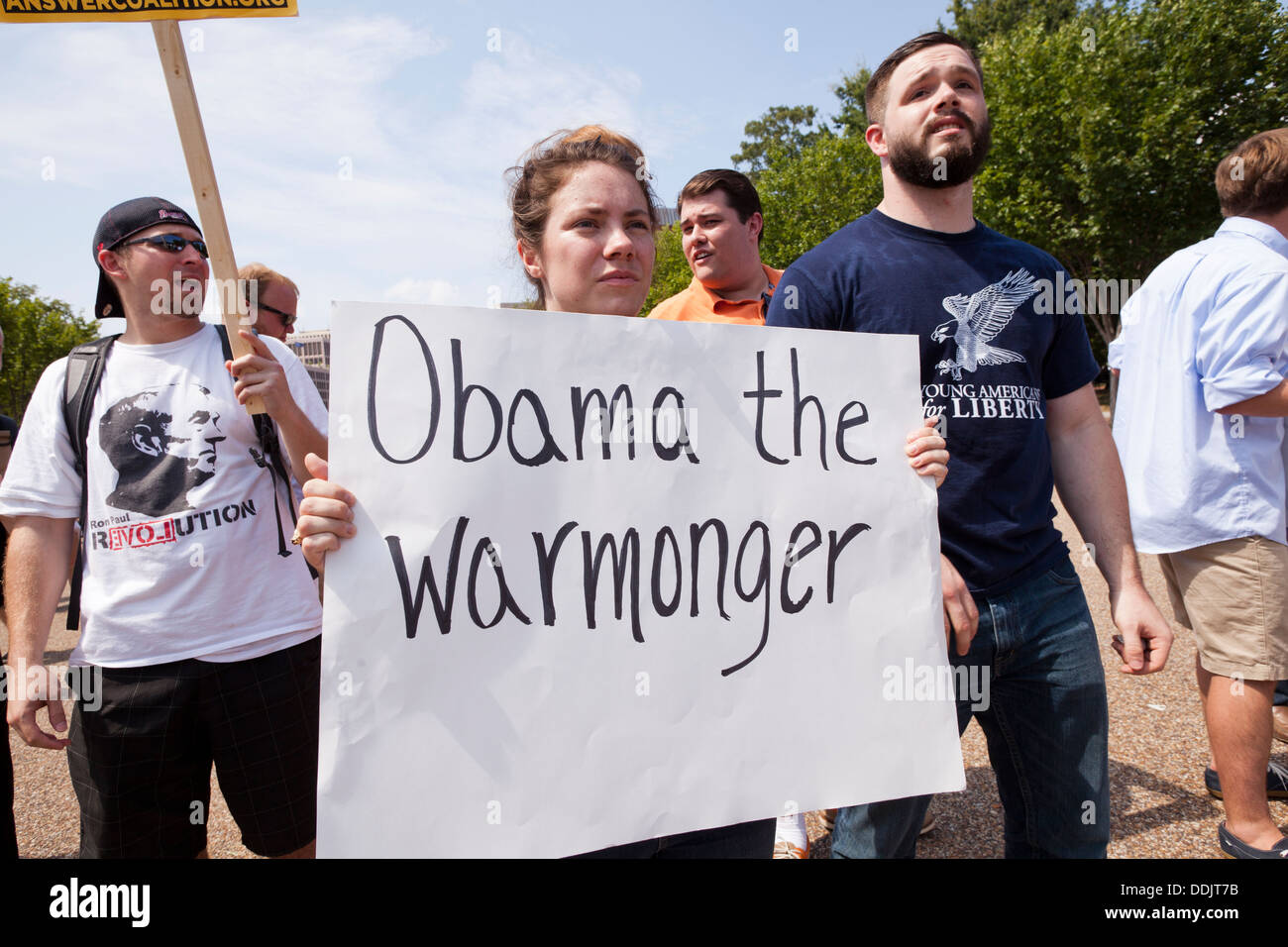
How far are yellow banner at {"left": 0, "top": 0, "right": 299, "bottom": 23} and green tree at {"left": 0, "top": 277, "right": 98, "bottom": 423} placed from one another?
27399 millimetres

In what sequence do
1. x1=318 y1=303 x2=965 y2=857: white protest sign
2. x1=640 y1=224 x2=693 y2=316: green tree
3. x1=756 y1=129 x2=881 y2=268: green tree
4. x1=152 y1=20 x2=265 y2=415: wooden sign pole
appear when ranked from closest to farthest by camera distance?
x1=318 y1=303 x2=965 y2=857: white protest sign < x1=152 y1=20 x2=265 y2=415: wooden sign pole < x1=756 y1=129 x2=881 y2=268: green tree < x1=640 y1=224 x2=693 y2=316: green tree

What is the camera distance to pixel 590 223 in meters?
1.64

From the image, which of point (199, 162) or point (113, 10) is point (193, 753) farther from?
point (113, 10)

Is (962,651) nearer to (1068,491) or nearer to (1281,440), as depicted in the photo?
(1068,491)

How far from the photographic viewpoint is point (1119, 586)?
6.10 feet

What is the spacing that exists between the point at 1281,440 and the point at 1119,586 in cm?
135

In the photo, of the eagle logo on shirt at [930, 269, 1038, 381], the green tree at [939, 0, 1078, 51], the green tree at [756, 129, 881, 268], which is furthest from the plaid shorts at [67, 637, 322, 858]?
the green tree at [939, 0, 1078, 51]

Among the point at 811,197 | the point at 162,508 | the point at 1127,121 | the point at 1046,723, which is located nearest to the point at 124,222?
the point at 162,508

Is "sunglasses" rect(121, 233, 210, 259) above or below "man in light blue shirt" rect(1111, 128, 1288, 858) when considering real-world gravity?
above

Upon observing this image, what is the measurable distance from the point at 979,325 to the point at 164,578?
2.23 metres

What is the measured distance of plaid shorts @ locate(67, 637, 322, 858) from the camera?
2078mm

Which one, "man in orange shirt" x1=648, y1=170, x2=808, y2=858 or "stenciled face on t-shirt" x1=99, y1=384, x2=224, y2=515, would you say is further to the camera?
"man in orange shirt" x1=648, y1=170, x2=808, y2=858

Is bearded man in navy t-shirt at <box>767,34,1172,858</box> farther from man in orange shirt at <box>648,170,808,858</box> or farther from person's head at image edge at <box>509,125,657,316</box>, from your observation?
man in orange shirt at <box>648,170,808,858</box>
